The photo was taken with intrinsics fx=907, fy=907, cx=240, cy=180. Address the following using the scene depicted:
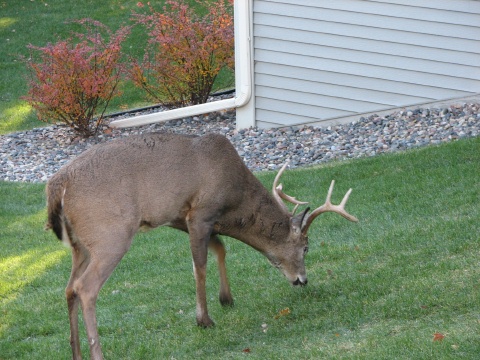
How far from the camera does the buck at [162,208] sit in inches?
277

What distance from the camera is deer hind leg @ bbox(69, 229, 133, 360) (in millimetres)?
6941

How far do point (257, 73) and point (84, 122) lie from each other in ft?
10.7

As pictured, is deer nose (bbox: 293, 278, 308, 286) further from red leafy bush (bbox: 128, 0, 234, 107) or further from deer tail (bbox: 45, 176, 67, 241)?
red leafy bush (bbox: 128, 0, 234, 107)

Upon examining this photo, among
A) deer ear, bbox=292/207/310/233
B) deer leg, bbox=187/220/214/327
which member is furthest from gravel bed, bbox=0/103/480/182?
deer leg, bbox=187/220/214/327

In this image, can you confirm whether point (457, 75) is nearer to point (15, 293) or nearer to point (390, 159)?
point (390, 159)

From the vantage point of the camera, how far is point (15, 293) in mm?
9406

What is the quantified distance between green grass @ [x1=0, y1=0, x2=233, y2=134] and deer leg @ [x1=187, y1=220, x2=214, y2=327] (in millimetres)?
10791

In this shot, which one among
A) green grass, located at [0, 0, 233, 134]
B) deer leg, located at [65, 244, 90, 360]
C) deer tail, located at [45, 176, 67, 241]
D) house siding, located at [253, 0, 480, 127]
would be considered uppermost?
deer tail, located at [45, 176, 67, 241]

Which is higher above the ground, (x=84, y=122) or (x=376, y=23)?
(x=376, y=23)

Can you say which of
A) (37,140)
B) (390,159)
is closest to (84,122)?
(37,140)

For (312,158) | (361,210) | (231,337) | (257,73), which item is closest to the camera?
(231,337)

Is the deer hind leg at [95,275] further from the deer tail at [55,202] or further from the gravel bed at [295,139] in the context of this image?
the gravel bed at [295,139]

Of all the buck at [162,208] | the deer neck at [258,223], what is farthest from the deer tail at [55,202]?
the deer neck at [258,223]

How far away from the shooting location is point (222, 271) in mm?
8102
